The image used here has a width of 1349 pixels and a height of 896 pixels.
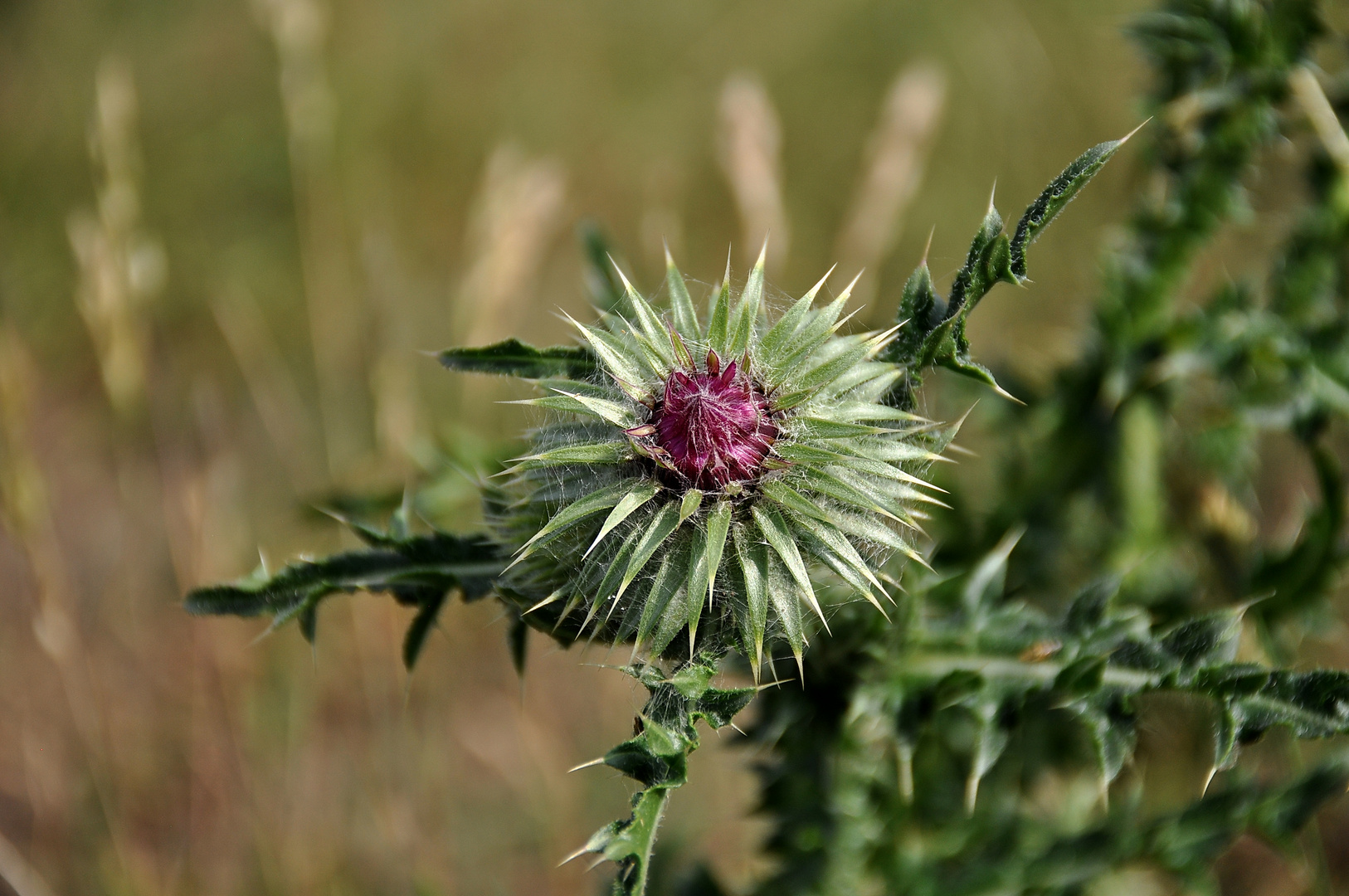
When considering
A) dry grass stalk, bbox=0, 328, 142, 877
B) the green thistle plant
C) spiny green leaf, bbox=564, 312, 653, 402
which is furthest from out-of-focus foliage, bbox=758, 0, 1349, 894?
dry grass stalk, bbox=0, 328, 142, 877

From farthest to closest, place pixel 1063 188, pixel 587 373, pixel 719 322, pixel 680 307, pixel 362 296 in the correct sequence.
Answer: pixel 362 296 → pixel 587 373 → pixel 680 307 → pixel 719 322 → pixel 1063 188

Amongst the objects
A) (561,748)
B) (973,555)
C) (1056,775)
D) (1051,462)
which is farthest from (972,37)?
(561,748)

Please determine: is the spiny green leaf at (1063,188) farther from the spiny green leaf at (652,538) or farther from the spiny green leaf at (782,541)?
the spiny green leaf at (652,538)

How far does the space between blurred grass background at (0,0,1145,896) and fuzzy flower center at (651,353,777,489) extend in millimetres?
1213

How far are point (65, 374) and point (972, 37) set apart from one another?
6701mm

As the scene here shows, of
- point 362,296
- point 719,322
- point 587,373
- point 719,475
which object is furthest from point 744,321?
point 362,296

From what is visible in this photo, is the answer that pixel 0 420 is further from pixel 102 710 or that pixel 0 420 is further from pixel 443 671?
pixel 443 671

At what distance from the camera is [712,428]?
1.94m

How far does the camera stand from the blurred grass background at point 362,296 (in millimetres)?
3891

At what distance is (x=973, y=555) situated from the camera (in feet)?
10.9

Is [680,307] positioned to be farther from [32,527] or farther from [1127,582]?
[32,527]

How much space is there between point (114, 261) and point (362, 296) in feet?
5.48

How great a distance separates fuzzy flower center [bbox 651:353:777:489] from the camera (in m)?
1.95

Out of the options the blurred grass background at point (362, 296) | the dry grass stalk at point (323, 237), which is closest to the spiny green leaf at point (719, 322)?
the blurred grass background at point (362, 296)
